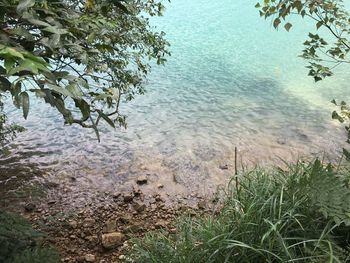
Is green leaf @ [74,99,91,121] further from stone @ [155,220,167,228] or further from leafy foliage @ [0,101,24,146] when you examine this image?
leafy foliage @ [0,101,24,146]

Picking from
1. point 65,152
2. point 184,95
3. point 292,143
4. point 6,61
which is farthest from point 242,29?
point 6,61

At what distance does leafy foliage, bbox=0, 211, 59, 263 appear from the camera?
2006mm

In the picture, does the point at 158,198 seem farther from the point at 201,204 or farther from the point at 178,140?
the point at 178,140

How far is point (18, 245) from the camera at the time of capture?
7.10 ft

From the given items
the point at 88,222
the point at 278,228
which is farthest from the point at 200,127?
the point at 278,228

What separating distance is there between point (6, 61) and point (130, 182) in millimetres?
3176

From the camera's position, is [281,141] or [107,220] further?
[281,141]

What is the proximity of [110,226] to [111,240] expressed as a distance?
0.23 meters

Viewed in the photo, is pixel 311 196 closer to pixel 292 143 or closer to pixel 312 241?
pixel 312 241

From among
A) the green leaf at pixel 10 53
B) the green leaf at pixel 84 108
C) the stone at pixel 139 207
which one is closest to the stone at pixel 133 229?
the stone at pixel 139 207

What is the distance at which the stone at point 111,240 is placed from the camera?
3.03m

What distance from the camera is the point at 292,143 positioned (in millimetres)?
4801

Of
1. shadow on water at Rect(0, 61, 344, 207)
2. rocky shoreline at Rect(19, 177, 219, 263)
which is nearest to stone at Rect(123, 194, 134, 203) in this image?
rocky shoreline at Rect(19, 177, 219, 263)

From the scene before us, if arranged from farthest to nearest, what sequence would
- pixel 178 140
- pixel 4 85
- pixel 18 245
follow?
pixel 178 140
pixel 18 245
pixel 4 85
